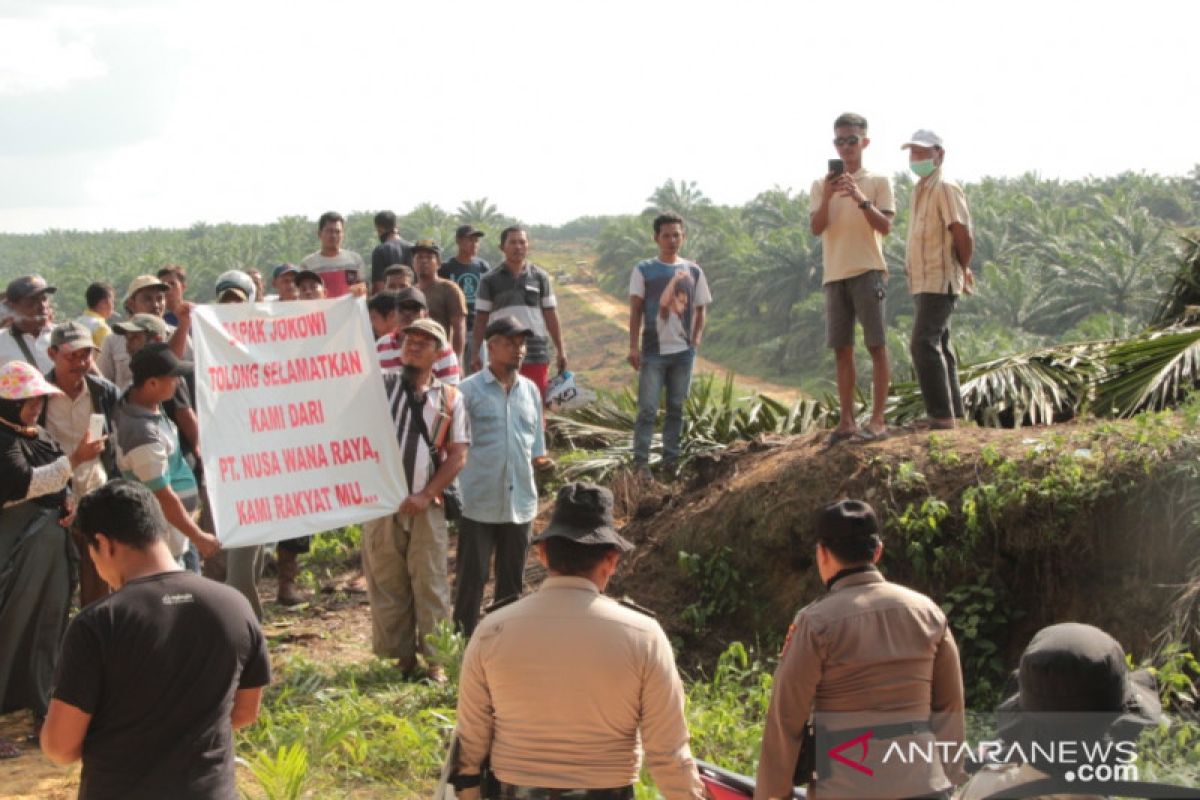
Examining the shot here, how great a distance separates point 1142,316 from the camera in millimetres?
28844

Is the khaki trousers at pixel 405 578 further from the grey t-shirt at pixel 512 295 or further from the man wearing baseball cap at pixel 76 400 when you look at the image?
the grey t-shirt at pixel 512 295

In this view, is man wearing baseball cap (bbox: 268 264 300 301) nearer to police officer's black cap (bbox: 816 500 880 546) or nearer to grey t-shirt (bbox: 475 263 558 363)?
grey t-shirt (bbox: 475 263 558 363)

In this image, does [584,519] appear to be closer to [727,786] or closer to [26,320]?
[727,786]

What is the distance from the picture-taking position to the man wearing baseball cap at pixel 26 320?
7.38m

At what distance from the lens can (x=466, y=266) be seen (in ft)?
34.9

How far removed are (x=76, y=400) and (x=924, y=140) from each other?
5.02m

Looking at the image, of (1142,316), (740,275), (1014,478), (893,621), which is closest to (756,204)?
(740,275)

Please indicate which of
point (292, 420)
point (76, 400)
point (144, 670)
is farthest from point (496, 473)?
point (144, 670)

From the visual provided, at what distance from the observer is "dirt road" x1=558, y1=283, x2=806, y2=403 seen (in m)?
31.4

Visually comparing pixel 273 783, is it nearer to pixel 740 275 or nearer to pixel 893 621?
pixel 893 621

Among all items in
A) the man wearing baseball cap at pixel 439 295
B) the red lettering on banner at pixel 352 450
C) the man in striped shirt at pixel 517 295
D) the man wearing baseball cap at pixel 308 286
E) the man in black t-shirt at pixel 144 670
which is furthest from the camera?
the man wearing baseball cap at pixel 439 295

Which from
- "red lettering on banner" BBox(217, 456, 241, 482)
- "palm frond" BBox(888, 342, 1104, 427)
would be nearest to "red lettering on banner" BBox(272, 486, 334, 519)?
"red lettering on banner" BBox(217, 456, 241, 482)

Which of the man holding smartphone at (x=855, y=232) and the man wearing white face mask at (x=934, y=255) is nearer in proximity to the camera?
the man wearing white face mask at (x=934, y=255)

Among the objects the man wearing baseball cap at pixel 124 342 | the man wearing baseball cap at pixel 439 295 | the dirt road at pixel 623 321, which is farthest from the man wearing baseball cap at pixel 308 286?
the dirt road at pixel 623 321
